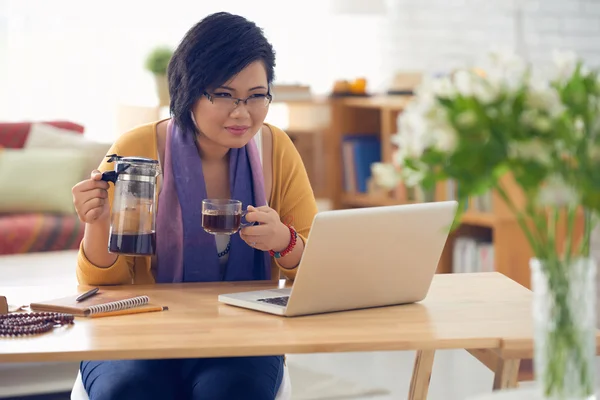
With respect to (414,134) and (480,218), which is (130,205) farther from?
(480,218)

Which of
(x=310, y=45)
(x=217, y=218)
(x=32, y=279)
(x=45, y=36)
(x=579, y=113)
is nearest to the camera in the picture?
(x=579, y=113)

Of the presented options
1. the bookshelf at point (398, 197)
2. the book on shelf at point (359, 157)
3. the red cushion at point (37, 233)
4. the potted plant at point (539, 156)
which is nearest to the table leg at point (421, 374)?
the potted plant at point (539, 156)

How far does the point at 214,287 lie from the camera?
1988mm

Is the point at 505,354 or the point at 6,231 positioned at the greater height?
the point at 505,354

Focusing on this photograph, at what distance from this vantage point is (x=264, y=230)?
1928 millimetres

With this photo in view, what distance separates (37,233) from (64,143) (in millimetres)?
628

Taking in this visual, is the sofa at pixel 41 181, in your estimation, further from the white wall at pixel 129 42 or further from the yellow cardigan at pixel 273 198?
the yellow cardigan at pixel 273 198

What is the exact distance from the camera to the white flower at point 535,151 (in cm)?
111

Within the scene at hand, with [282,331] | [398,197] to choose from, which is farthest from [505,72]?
[398,197]

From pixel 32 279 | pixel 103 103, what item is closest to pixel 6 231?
pixel 32 279

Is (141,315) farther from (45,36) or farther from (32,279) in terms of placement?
(45,36)

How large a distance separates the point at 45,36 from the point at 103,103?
49cm

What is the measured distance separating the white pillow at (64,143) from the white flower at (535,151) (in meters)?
3.58

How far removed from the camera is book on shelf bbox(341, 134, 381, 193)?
498 cm
